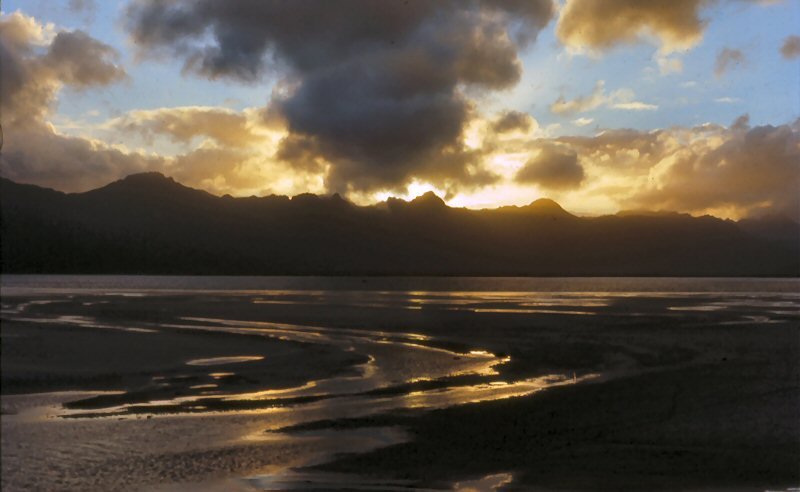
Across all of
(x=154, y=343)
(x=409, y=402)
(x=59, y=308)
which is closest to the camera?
(x=409, y=402)

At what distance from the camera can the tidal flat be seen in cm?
1597

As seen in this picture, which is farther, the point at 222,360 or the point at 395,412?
the point at 222,360

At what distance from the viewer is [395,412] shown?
22.8m

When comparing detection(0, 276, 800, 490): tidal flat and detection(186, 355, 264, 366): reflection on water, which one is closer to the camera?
detection(0, 276, 800, 490): tidal flat

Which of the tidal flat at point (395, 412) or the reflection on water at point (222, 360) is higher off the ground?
the reflection on water at point (222, 360)

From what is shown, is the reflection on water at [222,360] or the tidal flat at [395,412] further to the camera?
the reflection on water at [222,360]

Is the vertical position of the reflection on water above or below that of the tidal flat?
above

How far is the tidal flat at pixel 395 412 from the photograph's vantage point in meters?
16.0

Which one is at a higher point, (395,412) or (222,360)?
(222,360)

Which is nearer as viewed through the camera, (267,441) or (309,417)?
(267,441)

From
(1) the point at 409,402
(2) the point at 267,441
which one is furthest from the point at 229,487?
(1) the point at 409,402

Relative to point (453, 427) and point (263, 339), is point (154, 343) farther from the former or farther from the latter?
point (453, 427)

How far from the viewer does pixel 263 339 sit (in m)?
44.3

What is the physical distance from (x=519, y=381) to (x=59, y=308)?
5793cm
